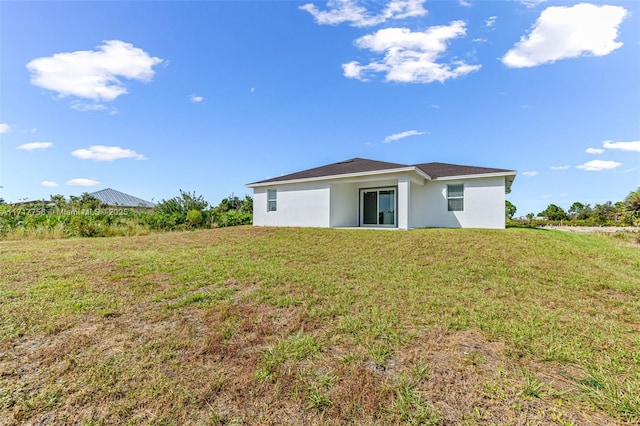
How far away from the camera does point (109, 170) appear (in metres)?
24.4

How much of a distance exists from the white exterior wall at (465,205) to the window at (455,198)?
144 millimetres

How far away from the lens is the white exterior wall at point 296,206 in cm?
1414

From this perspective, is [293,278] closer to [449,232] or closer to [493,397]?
[493,397]

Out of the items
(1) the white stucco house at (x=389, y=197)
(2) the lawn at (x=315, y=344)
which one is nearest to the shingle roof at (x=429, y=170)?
(1) the white stucco house at (x=389, y=197)

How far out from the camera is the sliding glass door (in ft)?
48.0

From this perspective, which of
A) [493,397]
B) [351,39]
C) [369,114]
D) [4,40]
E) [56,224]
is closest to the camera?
[493,397]

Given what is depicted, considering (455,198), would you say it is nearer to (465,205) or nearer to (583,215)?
(465,205)

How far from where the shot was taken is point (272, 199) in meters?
16.2

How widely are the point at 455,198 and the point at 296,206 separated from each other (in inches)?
317

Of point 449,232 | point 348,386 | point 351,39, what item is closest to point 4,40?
point 351,39

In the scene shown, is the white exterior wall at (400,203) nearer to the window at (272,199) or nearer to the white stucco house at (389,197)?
the white stucco house at (389,197)

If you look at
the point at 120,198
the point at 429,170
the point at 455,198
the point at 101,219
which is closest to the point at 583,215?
the point at 429,170

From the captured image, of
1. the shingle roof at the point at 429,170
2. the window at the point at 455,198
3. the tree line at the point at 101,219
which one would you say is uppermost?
the shingle roof at the point at 429,170

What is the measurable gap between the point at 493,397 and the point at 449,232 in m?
9.03
